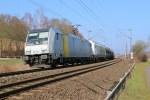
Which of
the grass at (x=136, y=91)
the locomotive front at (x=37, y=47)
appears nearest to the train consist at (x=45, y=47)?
the locomotive front at (x=37, y=47)

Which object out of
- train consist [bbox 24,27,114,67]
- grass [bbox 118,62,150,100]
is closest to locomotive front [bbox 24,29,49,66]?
train consist [bbox 24,27,114,67]

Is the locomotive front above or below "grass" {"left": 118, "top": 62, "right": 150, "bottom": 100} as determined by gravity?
above

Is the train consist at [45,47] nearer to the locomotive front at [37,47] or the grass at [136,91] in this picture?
the locomotive front at [37,47]

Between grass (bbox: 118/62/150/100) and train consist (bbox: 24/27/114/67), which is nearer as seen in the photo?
grass (bbox: 118/62/150/100)

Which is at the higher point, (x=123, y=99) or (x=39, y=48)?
(x=39, y=48)

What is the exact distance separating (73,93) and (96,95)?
937 mm

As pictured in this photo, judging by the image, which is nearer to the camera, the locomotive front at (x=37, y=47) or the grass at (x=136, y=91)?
the grass at (x=136, y=91)

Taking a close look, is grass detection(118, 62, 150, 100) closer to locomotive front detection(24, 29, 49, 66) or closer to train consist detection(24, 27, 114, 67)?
train consist detection(24, 27, 114, 67)

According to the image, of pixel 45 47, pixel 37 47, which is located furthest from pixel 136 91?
pixel 37 47

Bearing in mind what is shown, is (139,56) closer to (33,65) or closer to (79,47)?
(79,47)

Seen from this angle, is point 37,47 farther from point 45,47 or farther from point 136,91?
point 136,91

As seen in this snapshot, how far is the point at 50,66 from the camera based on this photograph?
34344 mm

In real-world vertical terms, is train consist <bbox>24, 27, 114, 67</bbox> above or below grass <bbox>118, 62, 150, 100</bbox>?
above

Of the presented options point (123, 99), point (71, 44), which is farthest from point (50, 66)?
point (123, 99)
